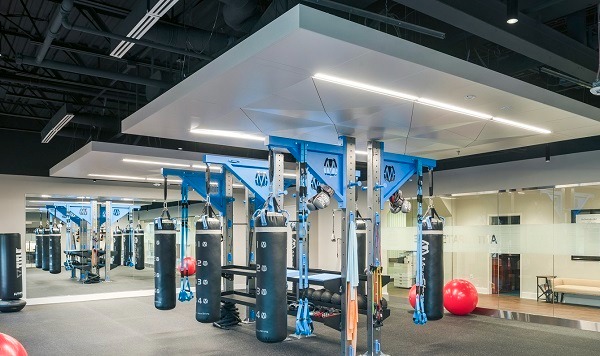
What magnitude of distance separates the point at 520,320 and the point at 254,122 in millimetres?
6318

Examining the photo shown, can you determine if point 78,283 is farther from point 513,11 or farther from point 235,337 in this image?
point 513,11

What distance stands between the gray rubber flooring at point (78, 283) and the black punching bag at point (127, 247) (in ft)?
0.66

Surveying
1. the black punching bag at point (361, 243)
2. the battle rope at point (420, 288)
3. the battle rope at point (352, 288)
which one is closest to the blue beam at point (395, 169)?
the battle rope at point (420, 288)

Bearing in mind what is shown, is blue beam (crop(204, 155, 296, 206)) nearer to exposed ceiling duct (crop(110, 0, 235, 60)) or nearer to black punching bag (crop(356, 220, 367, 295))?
exposed ceiling duct (crop(110, 0, 235, 60))

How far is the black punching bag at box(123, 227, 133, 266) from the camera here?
42.5 ft

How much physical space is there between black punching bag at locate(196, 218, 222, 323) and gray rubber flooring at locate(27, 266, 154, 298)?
6.54 m

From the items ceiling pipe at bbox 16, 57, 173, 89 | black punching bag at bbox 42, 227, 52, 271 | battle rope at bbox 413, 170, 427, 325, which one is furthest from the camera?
black punching bag at bbox 42, 227, 52, 271

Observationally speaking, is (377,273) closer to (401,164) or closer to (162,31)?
(401,164)

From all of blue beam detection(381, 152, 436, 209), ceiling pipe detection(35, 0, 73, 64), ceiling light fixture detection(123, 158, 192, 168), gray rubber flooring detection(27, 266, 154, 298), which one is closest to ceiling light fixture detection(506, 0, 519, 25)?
blue beam detection(381, 152, 436, 209)

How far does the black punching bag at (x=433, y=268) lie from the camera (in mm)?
6203

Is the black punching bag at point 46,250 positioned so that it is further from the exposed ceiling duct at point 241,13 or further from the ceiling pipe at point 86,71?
the exposed ceiling duct at point 241,13

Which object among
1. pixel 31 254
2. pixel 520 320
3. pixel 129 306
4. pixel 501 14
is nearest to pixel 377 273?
pixel 501 14

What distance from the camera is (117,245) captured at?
12875 millimetres

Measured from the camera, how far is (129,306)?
10438 mm
